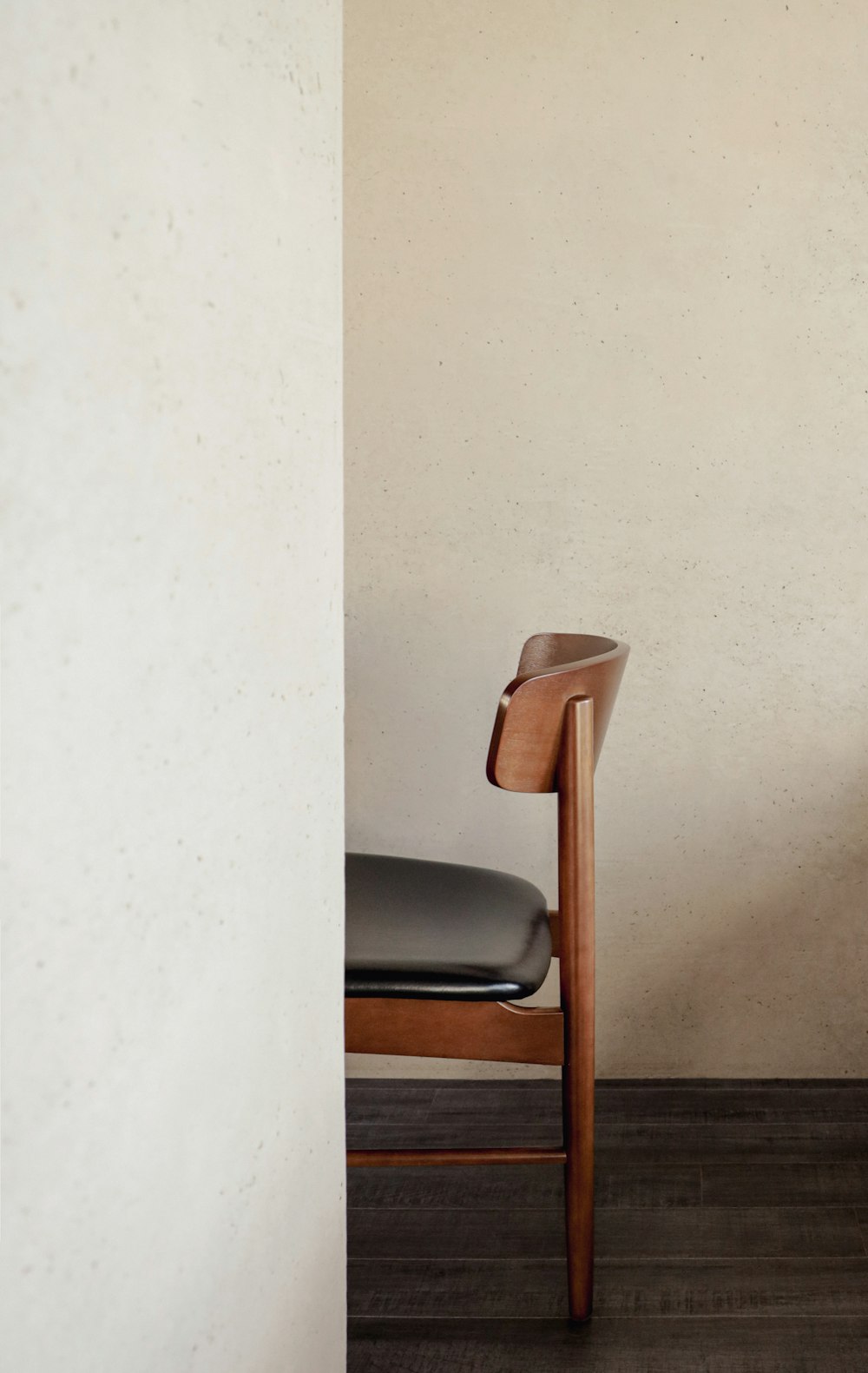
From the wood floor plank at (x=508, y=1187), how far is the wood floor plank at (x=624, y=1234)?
0.03 m

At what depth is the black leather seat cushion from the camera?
138 centimetres

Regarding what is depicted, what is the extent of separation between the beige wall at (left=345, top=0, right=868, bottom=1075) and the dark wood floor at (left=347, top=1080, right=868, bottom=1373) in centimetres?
22

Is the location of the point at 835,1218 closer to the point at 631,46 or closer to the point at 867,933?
the point at 867,933

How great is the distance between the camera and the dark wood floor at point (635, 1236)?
4.55ft

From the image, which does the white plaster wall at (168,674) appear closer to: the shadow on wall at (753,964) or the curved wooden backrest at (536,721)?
the curved wooden backrest at (536,721)

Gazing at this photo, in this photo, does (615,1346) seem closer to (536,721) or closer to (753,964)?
(536,721)

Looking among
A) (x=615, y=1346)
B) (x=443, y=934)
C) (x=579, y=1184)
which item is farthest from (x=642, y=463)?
(x=615, y=1346)

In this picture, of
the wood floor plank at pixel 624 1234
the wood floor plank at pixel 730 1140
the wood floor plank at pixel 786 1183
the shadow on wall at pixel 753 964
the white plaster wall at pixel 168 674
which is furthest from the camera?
the shadow on wall at pixel 753 964

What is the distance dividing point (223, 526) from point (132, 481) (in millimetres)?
108

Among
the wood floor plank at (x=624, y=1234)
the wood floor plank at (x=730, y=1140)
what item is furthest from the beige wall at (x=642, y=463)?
the wood floor plank at (x=624, y=1234)

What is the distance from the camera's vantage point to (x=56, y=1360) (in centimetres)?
48

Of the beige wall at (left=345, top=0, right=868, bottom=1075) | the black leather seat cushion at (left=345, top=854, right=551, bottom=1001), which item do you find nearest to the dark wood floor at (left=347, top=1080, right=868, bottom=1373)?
the beige wall at (left=345, top=0, right=868, bottom=1075)

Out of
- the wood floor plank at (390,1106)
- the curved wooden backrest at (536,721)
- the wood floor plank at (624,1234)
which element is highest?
the curved wooden backrest at (536,721)

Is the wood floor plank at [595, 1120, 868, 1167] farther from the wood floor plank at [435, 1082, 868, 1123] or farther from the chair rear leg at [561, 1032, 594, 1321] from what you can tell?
the chair rear leg at [561, 1032, 594, 1321]
